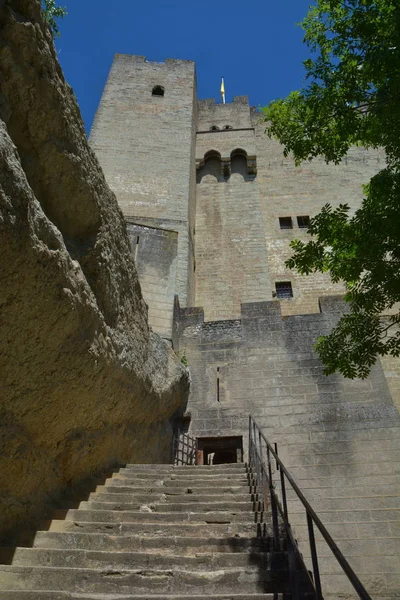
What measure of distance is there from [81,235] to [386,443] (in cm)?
629

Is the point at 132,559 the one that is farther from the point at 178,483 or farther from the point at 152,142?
the point at 152,142

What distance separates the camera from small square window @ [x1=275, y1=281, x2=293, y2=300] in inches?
587

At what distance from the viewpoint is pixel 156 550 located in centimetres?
379

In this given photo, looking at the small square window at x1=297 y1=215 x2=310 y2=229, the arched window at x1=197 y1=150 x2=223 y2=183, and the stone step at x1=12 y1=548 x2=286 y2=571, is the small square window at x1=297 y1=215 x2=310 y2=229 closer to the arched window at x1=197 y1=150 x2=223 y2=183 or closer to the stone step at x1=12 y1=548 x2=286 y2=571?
the arched window at x1=197 y1=150 x2=223 y2=183

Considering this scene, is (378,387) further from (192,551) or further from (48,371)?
(48,371)

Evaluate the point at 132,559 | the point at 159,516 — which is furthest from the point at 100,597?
the point at 159,516

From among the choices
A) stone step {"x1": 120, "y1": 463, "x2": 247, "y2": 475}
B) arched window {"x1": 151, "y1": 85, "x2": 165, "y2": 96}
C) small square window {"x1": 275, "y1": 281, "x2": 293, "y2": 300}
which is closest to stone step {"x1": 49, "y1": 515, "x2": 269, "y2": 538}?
stone step {"x1": 120, "y1": 463, "x2": 247, "y2": 475}

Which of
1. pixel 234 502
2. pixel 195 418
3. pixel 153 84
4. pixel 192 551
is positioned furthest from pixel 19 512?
pixel 153 84

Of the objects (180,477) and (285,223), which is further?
(285,223)

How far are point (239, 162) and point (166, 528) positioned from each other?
51.4 ft

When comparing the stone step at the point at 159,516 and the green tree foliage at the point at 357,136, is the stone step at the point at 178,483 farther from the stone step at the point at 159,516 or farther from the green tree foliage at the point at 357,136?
the green tree foliage at the point at 357,136

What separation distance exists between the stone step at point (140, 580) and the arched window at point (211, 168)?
1552 cm

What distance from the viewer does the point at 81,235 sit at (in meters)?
4.62

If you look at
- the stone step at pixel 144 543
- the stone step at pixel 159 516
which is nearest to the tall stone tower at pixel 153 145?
the stone step at pixel 159 516
